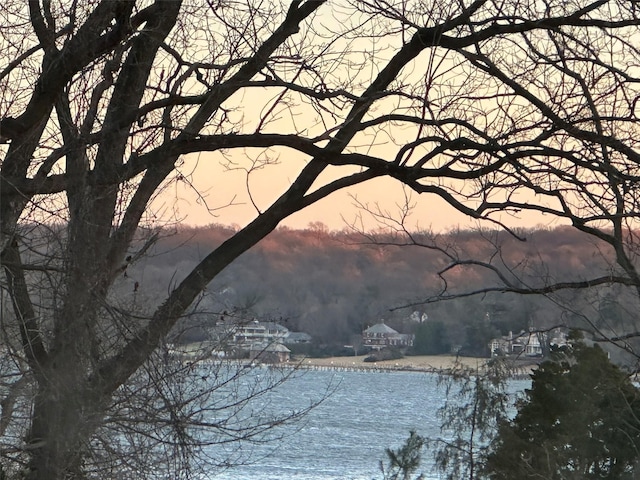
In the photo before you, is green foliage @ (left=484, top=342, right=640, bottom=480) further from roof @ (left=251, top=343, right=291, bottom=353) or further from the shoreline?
roof @ (left=251, top=343, right=291, bottom=353)

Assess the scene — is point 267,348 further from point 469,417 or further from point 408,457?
point 408,457

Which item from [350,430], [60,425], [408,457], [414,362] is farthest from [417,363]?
[60,425]

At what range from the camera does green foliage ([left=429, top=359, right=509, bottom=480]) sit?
26.5 metres

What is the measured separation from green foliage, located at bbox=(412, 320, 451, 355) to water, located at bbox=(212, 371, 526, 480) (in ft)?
4.45

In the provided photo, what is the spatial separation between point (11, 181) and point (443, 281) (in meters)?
2.99

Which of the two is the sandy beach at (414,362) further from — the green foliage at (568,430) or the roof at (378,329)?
the green foliage at (568,430)

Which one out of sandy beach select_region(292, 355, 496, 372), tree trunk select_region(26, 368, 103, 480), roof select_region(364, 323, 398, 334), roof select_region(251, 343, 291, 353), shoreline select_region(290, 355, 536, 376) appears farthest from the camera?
sandy beach select_region(292, 355, 496, 372)

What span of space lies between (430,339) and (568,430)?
55.4ft

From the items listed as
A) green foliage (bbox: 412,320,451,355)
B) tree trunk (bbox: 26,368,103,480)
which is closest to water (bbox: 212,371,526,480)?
green foliage (bbox: 412,320,451,355)

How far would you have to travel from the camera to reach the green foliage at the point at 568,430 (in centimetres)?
2052

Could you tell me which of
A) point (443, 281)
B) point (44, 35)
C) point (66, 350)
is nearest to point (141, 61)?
point (44, 35)

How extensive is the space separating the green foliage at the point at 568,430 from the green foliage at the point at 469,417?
2.72 metres

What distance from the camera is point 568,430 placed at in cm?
2181

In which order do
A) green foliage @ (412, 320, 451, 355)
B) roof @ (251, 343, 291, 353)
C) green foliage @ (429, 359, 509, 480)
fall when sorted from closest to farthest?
roof @ (251, 343, 291, 353) → green foliage @ (429, 359, 509, 480) → green foliage @ (412, 320, 451, 355)
